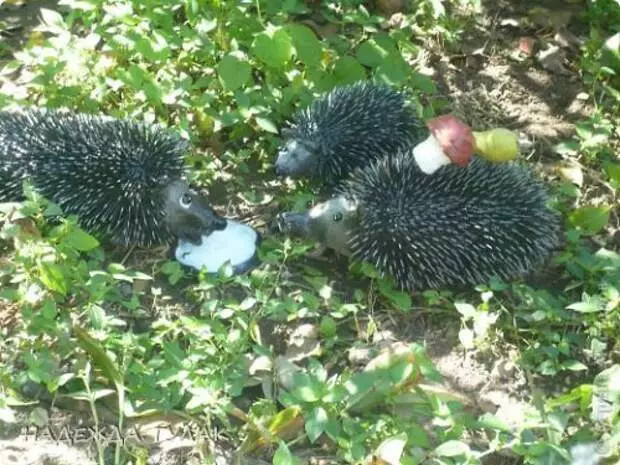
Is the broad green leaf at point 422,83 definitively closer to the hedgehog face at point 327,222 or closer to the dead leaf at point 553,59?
the dead leaf at point 553,59

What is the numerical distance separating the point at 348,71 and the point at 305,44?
321 millimetres

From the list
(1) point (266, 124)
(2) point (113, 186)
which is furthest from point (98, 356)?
(1) point (266, 124)

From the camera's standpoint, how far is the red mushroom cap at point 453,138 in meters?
4.17

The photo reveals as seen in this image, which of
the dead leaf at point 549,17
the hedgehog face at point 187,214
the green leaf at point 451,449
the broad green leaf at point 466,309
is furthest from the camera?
the dead leaf at point 549,17

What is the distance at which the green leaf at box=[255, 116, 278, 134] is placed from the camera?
15.9ft

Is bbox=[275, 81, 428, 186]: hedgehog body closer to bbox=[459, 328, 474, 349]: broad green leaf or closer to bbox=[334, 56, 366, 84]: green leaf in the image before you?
bbox=[334, 56, 366, 84]: green leaf

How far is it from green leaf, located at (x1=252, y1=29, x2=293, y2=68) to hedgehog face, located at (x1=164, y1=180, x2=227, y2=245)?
2.78ft

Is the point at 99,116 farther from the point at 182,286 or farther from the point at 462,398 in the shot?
the point at 462,398

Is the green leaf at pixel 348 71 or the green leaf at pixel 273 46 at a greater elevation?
the green leaf at pixel 273 46

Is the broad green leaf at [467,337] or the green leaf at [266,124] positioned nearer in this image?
the broad green leaf at [467,337]

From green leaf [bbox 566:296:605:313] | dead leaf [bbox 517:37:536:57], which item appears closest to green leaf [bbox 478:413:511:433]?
green leaf [bbox 566:296:605:313]

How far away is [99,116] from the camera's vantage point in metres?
4.79

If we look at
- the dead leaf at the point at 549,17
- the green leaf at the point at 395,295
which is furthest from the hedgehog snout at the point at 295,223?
the dead leaf at the point at 549,17

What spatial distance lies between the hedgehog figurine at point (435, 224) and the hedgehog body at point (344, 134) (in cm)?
35
